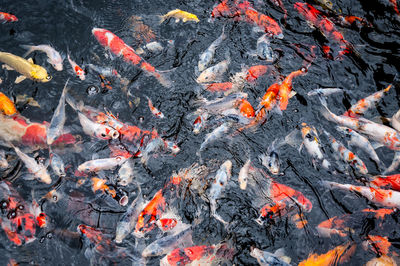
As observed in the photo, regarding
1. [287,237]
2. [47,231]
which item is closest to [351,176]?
[287,237]

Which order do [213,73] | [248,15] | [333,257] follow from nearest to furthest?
[333,257] → [213,73] → [248,15]

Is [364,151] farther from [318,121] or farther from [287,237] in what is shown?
[287,237]

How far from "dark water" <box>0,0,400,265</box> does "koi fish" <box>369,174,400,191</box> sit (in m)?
0.15

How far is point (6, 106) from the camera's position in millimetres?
4598

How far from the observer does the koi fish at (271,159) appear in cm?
446

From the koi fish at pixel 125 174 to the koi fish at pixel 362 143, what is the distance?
3.01 metres

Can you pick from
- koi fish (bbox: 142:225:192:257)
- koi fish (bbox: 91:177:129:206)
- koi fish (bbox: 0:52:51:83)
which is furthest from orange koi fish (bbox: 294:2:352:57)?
koi fish (bbox: 0:52:51:83)

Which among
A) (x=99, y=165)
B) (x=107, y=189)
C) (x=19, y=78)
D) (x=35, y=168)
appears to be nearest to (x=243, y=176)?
(x=107, y=189)

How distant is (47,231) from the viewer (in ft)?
13.4

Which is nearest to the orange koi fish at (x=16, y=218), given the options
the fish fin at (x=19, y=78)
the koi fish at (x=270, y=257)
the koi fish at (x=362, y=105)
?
the fish fin at (x=19, y=78)

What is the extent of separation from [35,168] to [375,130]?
4.57 m

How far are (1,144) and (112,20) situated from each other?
8.88 ft

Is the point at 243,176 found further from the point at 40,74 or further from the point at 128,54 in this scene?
the point at 40,74

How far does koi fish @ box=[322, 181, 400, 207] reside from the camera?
418 centimetres
